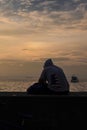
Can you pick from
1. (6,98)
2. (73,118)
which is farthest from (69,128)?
(6,98)

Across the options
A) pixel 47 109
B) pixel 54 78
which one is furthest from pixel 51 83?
pixel 47 109

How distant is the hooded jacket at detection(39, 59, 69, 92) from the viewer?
49.9ft

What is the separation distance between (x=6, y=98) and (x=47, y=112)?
4.10ft

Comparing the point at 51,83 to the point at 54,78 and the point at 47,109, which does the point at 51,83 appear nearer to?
the point at 54,78

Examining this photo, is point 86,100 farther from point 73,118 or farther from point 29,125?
point 29,125

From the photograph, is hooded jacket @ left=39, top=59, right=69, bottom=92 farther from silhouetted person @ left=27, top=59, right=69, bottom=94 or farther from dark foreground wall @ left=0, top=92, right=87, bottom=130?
dark foreground wall @ left=0, top=92, right=87, bottom=130

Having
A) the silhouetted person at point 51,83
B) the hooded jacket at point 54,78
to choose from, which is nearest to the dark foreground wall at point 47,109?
the silhouetted person at point 51,83

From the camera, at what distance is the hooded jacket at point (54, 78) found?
15203 millimetres

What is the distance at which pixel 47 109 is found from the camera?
45.3ft

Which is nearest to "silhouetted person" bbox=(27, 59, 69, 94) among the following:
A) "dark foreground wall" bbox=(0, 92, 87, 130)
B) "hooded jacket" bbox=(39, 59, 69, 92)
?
"hooded jacket" bbox=(39, 59, 69, 92)

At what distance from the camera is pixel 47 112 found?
545 inches

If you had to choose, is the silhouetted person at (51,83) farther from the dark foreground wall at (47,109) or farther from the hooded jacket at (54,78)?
the dark foreground wall at (47,109)

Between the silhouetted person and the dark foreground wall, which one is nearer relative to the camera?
the dark foreground wall

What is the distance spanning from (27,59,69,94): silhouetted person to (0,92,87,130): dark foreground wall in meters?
1.26
